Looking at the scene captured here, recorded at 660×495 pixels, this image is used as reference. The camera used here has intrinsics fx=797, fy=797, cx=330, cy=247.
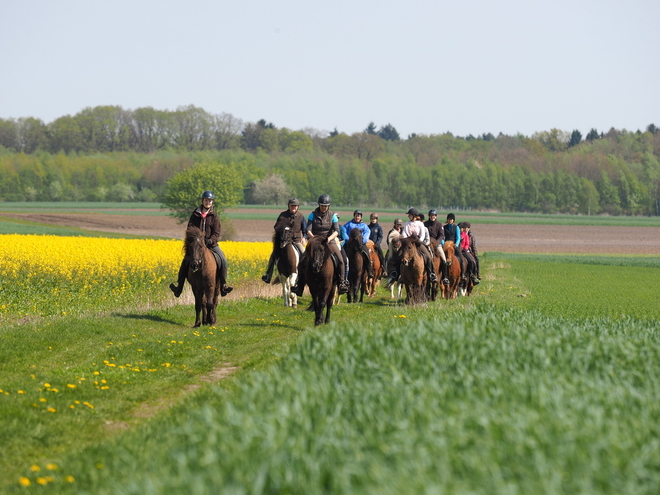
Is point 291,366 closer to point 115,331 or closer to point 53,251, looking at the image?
point 115,331

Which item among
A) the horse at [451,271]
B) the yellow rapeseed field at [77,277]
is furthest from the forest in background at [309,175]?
the horse at [451,271]

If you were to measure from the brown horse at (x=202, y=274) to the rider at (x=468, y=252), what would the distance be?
8979 mm

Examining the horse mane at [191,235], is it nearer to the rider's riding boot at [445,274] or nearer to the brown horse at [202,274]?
the brown horse at [202,274]

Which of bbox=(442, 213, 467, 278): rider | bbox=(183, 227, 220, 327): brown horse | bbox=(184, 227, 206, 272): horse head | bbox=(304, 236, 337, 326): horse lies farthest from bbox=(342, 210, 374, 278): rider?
bbox=(184, 227, 206, 272): horse head

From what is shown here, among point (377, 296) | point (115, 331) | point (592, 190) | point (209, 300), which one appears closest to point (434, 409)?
point (115, 331)

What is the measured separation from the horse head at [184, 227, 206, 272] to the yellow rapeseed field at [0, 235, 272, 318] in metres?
3.22

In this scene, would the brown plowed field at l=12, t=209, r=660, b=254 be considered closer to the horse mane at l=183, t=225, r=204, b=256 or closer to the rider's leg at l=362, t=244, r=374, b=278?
the rider's leg at l=362, t=244, r=374, b=278

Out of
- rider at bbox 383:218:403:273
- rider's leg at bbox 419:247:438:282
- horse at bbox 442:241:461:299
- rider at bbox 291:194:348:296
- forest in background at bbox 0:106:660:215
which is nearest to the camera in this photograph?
rider at bbox 291:194:348:296

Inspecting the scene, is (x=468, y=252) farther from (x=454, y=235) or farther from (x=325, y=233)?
(x=325, y=233)

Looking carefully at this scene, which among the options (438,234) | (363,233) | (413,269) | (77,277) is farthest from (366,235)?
(77,277)

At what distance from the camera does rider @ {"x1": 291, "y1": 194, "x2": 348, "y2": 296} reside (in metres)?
16.0

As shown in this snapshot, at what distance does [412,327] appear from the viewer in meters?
9.81

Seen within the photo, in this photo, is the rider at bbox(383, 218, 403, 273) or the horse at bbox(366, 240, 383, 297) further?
the horse at bbox(366, 240, 383, 297)

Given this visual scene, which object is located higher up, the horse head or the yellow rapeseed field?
the horse head
